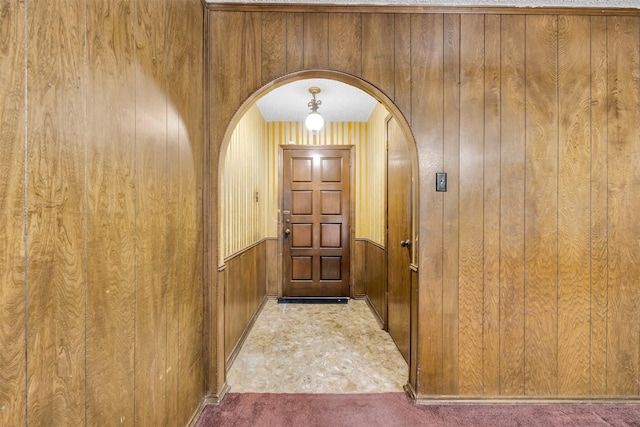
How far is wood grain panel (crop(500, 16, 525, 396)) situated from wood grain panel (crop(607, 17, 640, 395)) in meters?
0.60

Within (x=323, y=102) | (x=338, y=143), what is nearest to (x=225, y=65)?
(x=323, y=102)

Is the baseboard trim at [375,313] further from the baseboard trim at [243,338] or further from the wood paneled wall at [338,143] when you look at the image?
the baseboard trim at [243,338]

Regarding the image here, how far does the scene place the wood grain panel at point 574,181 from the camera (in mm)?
2090

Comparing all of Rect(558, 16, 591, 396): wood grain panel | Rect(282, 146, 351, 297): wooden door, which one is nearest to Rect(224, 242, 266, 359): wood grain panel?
Rect(282, 146, 351, 297): wooden door

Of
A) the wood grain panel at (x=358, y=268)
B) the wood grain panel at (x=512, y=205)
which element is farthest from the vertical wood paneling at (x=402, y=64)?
the wood grain panel at (x=358, y=268)

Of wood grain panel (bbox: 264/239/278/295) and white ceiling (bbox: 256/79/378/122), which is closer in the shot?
white ceiling (bbox: 256/79/378/122)

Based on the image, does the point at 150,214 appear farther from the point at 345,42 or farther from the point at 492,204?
the point at 492,204

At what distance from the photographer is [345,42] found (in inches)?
82.7

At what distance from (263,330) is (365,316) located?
4.13 feet

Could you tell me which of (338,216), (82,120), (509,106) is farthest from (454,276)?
(338,216)

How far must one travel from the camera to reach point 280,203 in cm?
463

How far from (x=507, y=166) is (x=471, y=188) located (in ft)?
0.93

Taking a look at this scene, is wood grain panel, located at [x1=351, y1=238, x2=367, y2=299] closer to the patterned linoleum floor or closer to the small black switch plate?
the patterned linoleum floor

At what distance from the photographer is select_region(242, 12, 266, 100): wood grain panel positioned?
2100mm
